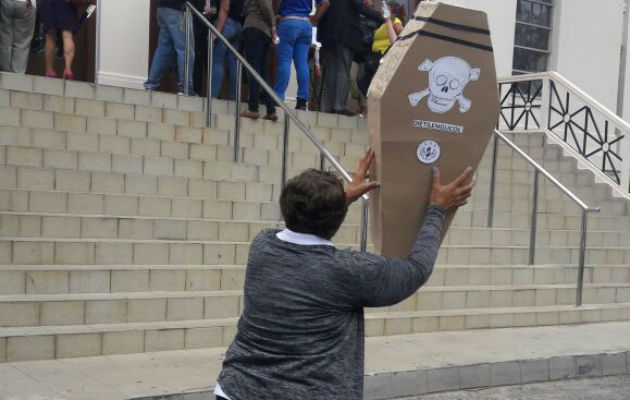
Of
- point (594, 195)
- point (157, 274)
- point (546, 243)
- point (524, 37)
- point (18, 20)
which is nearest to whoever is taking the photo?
point (157, 274)

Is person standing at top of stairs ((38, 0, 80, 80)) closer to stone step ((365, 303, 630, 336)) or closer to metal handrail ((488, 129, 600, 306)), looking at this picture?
stone step ((365, 303, 630, 336))

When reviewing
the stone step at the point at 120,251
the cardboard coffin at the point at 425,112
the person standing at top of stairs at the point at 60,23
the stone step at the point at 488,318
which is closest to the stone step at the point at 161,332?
the stone step at the point at 488,318

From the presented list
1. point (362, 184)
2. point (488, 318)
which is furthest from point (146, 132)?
point (362, 184)

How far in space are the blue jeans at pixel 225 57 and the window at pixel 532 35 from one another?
7.03 m

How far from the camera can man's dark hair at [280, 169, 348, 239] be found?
2551 millimetres

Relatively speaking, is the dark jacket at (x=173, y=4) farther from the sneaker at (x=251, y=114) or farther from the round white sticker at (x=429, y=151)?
the round white sticker at (x=429, y=151)

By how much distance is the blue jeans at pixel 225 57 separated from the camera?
10.3 m

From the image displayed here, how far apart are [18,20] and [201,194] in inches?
125

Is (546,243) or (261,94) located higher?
(261,94)

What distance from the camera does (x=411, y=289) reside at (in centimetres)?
261

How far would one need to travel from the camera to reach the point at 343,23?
11.0 meters

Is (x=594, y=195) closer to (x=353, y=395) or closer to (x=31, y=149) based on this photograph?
(x=31, y=149)

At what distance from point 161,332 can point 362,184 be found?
13.3 feet

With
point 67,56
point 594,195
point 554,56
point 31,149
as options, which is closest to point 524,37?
point 554,56
